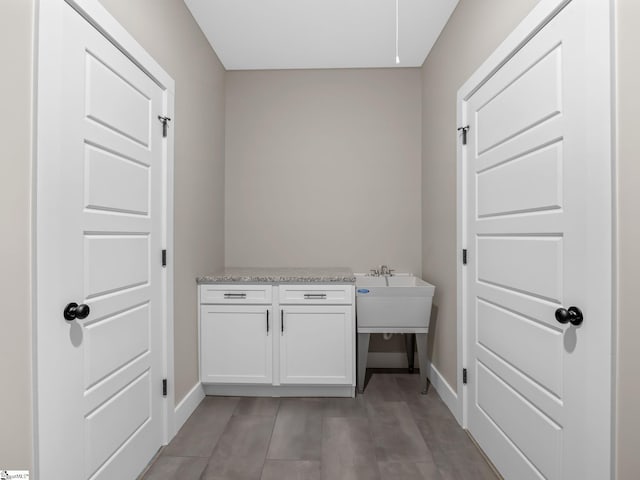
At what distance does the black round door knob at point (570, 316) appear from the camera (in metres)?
1.25

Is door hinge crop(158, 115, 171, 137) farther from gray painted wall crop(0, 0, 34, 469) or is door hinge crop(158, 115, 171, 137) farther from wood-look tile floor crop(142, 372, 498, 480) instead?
wood-look tile floor crop(142, 372, 498, 480)

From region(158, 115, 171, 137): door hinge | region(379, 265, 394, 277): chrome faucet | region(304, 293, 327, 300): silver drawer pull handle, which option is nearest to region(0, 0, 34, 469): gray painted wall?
region(158, 115, 171, 137): door hinge

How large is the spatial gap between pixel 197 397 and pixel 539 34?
2884 mm

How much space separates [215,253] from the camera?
309cm

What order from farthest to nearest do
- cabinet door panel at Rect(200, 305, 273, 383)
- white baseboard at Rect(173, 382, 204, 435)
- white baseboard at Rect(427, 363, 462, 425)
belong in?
cabinet door panel at Rect(200, 305, 273, 383) → white baseboard at Rect(427, 363, 462, 425) → white baseboard at Rect(173, 382, 204, 435)

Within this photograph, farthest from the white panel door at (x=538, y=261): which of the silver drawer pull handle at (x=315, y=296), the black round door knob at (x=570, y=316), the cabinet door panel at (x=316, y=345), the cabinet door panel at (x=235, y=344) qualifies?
the cabinet door panel at (x=235, y=344)

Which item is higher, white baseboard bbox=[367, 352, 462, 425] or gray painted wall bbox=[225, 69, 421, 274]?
gray painted wall bbox=[225, 69, 421, 274]

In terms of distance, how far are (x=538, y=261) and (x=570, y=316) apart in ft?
0.98

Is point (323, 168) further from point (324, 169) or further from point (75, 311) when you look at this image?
point (75, 311)

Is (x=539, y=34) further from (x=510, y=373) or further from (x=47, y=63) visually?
(x=47, y=63)

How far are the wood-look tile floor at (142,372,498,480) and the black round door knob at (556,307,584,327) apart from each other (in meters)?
1.03

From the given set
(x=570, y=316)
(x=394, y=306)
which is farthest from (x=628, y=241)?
(x=394, y=306)

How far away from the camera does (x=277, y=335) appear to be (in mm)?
2670

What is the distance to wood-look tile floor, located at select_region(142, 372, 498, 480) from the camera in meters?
1.83
